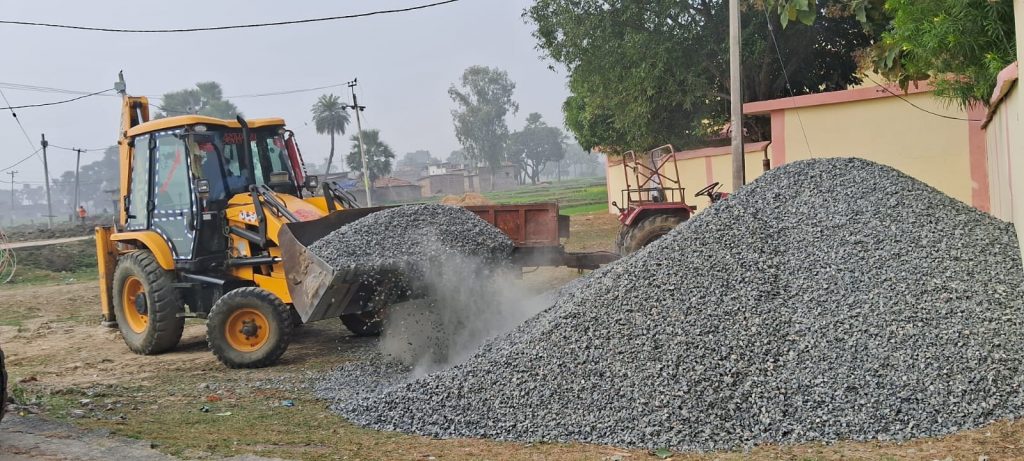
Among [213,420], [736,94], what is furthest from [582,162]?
[213,420]

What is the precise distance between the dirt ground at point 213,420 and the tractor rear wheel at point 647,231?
13.4 feet

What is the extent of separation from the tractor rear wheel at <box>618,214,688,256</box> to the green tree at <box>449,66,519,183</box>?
2938 inches

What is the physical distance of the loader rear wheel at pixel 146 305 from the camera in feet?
32.0

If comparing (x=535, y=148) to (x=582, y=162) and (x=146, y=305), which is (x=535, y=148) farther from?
(x=146, y=305)

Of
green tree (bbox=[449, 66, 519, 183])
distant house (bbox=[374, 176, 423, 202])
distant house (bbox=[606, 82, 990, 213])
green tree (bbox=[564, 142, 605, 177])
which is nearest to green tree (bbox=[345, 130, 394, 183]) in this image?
distant house (bbox=[374, 176, 423, 202])

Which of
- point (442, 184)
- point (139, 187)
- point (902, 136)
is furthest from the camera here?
point (442, 184)

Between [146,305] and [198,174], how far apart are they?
1.72 meters

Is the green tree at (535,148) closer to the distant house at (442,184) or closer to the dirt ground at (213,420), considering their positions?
the distant house at (442,184)

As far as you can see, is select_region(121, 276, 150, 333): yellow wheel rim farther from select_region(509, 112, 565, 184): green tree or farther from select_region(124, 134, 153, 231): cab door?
select_region(509, 112, 565, 184): green tree

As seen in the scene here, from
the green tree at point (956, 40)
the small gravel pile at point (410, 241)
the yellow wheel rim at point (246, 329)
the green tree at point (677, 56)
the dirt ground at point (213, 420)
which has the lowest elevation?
the dirt ground at point (213, 420)

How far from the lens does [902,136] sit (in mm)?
12719

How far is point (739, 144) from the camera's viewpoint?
525 inches

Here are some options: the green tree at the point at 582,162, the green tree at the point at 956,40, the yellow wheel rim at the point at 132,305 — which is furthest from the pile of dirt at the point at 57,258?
the green tree at the point at 582,162

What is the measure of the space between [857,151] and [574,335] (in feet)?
27.2
